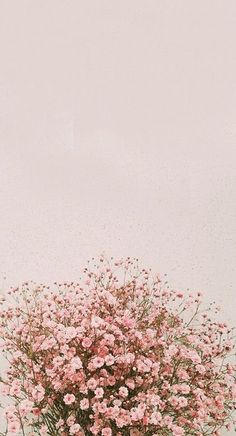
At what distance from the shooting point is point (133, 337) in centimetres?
305

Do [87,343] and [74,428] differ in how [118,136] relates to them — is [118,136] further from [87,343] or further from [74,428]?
[74,428]

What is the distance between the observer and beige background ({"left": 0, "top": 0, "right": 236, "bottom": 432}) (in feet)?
16.3

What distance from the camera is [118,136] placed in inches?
207

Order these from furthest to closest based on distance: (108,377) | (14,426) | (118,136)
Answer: (118,136)
(108,377)
(14,426)

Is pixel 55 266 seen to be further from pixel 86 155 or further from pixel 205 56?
pixel 205 56

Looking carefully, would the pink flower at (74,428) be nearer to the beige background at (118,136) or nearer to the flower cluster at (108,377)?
the flower cluster at (108,377)

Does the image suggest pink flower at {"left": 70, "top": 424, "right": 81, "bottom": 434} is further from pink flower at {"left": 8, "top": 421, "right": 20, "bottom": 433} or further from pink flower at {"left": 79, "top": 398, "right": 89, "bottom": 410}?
pink flower at {"left": 8, "top": 421, "right": 20, "bottom": 433}

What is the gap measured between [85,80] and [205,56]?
117 centimetres

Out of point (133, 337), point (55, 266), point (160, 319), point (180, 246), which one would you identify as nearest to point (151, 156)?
point (180, 246)

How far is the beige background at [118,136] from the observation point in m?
4.96

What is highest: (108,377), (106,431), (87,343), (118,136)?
(118,136)

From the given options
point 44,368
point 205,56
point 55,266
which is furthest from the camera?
point 205,56

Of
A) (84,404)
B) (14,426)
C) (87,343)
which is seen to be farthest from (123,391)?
(14,426)

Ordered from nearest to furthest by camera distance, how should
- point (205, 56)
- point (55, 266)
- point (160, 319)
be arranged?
point (160, 319)
point (55, 266)
point (205, 56)
